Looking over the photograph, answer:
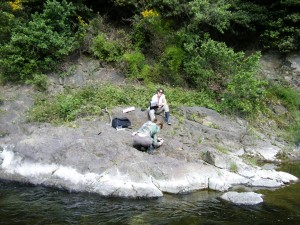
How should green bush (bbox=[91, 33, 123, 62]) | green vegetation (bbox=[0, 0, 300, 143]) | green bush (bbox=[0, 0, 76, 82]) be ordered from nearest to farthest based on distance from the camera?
green vegetation (bbox=[0, 0, 300, 143])
green bush (bbox=[0, 0, 76, 82])
green bush (bbox=[91, 33, 123, 62])

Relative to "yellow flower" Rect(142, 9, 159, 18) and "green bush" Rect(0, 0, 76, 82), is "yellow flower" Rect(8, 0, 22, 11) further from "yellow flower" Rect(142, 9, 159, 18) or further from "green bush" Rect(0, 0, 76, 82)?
"yellow flower" Rect(142, 9, 159, 18)

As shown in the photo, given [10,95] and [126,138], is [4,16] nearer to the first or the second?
[10,95]

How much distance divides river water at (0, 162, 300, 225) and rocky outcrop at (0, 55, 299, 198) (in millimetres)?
401

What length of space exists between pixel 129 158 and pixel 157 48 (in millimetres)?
10303

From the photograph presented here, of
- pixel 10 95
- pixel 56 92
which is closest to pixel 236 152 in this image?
pixel 56 92

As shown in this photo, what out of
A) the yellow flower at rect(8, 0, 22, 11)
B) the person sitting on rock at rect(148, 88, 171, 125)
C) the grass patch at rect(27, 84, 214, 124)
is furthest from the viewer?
the yellow flower at rect(8, 0, 22, 11)

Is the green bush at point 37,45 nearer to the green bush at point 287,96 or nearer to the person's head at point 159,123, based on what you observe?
the person's head at point 159,123

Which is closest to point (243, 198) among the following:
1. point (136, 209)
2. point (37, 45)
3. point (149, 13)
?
point (136, 209)

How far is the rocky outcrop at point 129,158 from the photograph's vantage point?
36.9ft

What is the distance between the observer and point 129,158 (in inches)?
470

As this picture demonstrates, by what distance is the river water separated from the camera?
9234 mm

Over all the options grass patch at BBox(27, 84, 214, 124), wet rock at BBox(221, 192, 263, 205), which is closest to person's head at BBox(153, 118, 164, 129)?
grass patch at BBox(27, 84, 214, 124)

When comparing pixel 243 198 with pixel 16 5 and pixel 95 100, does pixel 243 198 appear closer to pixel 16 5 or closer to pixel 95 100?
pixel 95 100

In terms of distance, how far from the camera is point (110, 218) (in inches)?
367
